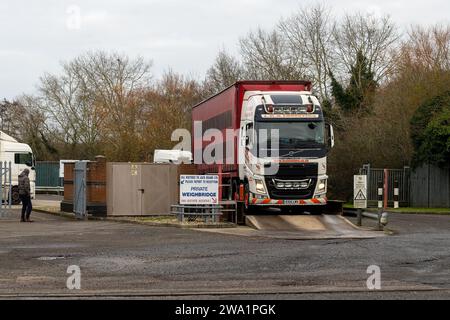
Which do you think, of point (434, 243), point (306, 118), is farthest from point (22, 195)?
point (434, 243)

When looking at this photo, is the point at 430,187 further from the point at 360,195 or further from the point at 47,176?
the point at 47,176

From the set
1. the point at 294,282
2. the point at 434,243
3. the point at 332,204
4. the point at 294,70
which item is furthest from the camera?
the point at 294,70

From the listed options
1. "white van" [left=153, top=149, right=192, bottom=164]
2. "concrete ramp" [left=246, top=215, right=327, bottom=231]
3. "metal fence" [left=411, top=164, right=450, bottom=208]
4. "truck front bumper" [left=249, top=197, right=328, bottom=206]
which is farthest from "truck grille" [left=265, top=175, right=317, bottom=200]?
"white van" [left=153, top=149, right=192, bottom=164]

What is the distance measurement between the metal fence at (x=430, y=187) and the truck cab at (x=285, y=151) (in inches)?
795

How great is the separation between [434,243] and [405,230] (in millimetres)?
4655

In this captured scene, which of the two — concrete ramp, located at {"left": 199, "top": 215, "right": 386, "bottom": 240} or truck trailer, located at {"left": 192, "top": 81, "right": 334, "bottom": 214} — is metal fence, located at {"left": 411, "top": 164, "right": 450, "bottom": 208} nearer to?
truck trailer, located at {"left": 192, "top": 81, "right": 334, "bottom": 214}

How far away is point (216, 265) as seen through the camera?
48.9 ft

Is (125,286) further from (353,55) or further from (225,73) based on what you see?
(225,73)

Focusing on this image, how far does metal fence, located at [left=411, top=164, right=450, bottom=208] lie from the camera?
42219mm

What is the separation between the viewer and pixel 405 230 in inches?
938

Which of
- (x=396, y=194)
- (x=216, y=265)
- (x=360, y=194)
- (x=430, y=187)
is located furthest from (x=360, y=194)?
(x=430, y=187)

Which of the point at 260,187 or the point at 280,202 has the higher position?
the point at 260,187

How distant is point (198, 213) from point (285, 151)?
3513mm

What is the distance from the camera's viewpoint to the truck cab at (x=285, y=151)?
23.3m
